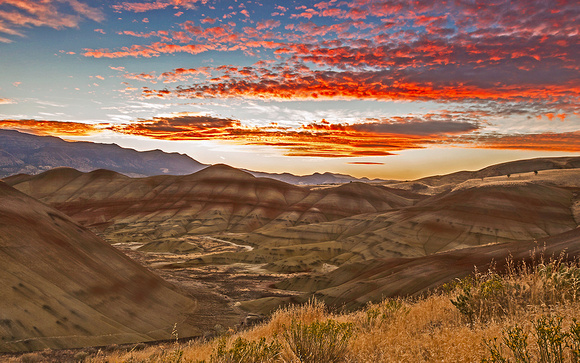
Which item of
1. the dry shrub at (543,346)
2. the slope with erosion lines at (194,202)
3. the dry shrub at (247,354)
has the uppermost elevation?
the dry shrub at (543,346)

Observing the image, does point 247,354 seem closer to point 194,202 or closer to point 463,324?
point 463,324

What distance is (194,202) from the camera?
137 meters

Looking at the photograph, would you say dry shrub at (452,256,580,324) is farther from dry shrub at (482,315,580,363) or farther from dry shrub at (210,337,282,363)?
dry shrub at (210,337,282,363)

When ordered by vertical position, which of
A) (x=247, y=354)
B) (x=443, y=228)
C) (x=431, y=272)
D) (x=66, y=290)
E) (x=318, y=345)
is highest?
(x=318, y=345)

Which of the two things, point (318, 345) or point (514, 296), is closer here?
point (318, 345)

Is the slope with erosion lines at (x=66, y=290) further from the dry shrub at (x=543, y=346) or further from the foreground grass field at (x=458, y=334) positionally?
the dry shrub at (x=543, y=346)

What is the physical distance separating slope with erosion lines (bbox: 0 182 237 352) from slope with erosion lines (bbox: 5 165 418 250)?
86163mm

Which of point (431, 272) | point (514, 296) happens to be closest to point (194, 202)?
point (431, 272)

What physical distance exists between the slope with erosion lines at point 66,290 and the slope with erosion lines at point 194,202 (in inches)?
3392

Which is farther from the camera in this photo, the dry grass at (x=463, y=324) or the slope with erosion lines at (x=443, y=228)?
the slope with erosion lines at (x=443, y=228)

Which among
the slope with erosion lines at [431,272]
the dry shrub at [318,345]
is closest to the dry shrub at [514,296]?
the dry shrub at [318,345]

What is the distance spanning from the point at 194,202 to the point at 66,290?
406 feet

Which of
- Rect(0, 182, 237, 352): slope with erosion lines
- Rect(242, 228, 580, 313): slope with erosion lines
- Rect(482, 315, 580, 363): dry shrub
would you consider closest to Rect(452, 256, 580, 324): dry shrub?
Rect(482, 315, 580, 363): dry shrub

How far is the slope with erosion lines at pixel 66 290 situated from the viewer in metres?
13.3
